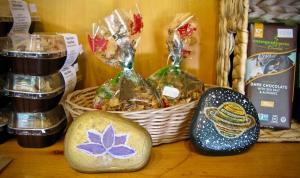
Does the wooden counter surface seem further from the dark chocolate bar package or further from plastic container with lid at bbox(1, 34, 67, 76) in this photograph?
plastic container with lid at bbox(1, 34, 67, 76)

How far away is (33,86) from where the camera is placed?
0.69m

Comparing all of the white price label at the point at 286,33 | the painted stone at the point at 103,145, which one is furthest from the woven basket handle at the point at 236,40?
the painted stone at the point at 103,145

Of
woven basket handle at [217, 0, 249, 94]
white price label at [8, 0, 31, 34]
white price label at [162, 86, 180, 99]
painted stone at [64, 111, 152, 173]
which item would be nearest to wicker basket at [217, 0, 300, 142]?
woven basket handle at [217, 0, 249, 94]

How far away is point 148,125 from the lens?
0.67 m

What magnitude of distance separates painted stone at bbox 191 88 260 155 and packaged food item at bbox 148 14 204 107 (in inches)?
3.6

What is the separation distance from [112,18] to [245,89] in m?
0.36

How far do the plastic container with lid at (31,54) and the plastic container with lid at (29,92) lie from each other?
0.02 m

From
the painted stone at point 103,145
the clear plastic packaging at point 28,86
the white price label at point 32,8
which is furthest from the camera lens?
the white price label at point 32,8

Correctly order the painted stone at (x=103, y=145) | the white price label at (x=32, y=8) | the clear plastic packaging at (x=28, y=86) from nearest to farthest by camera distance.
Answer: the painted stone at (x=103, y=145) < the clear plastic packaging at (x=28, y=86) < the white price label at (x=32, y=8)

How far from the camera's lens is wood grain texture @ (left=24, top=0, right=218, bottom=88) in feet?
2.90

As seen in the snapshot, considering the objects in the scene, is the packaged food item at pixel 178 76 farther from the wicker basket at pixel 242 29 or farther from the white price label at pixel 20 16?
the white price label at pixel 20 16

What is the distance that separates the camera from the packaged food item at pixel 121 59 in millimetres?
704

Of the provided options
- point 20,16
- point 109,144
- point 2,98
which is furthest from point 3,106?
point 109,144

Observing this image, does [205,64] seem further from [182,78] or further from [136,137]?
[136,137]
